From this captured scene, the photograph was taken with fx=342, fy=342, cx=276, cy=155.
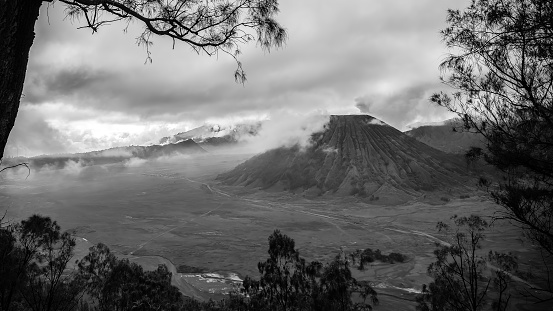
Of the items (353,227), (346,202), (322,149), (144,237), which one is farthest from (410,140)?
(144,237)

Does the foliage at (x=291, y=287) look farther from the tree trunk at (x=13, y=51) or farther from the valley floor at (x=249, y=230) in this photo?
the valley floor at (x=249, y=230)

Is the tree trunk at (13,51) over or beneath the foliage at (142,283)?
over

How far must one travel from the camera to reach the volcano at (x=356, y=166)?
132 metres

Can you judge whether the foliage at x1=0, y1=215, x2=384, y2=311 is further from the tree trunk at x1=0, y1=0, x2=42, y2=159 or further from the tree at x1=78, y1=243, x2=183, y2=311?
the tree trunk at x1=0, y1=0, x2=42, y2=159

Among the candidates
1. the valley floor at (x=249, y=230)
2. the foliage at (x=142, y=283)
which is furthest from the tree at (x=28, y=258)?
the valley floor at (x=249, y=230)

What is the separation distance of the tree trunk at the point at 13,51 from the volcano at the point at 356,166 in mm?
124071

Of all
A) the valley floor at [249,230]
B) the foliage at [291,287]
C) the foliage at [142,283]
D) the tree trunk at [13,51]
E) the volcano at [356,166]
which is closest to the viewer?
the tree trunk at [13,51]

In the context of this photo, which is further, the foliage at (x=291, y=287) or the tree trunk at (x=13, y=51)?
the foliage at (x=291, y=287)

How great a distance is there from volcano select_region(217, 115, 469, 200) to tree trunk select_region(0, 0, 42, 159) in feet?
407

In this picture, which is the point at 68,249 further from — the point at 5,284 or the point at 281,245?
the point at 281,245

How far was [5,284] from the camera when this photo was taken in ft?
45.0

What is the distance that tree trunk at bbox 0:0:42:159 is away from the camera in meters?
2.38

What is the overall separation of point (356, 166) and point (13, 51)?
150 metres

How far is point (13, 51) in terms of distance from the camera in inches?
96.3
